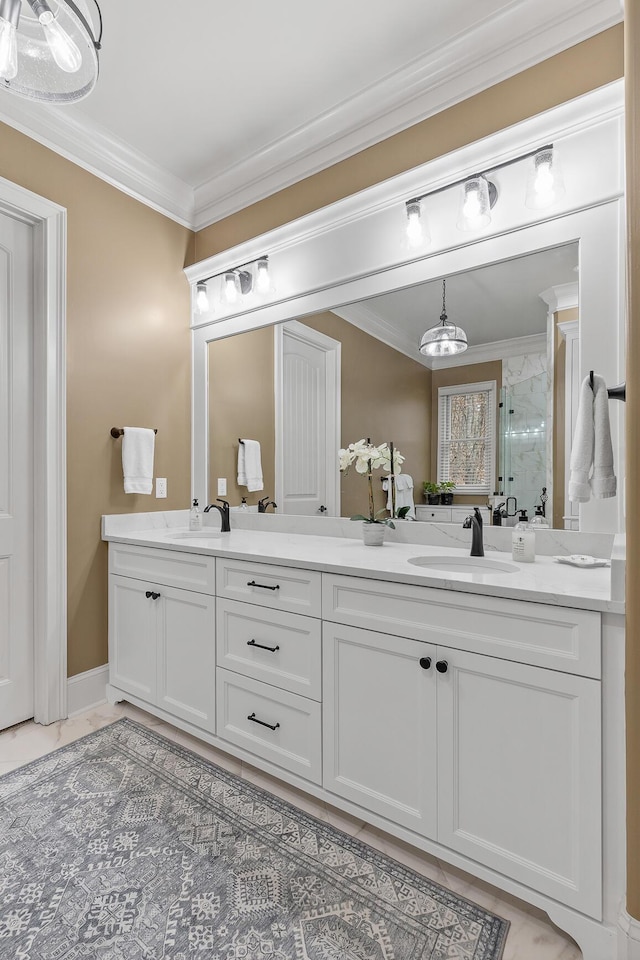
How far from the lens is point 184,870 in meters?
1.42

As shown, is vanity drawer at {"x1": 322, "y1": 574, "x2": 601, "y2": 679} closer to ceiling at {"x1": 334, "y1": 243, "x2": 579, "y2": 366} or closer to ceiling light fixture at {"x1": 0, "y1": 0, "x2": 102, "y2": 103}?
ceiling at {"x1": 334, "y1": 243, "x2": 579, "y2": 366}

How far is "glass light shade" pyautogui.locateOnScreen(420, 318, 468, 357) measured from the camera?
204 cm

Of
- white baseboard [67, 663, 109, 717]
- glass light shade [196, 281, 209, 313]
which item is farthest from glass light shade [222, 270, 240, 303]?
white baseboard [67, 663, 109, 717]

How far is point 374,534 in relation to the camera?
81.2 inches

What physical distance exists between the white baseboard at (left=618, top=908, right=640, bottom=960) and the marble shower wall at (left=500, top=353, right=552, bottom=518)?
1.16m

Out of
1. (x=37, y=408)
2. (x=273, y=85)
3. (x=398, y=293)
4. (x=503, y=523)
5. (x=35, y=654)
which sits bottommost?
(x=35, y=654)

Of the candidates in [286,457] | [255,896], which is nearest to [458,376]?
[286,457]

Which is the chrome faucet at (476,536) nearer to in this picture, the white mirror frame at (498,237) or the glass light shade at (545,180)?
the white mirror frame at (498,237)

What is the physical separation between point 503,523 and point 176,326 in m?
2.12

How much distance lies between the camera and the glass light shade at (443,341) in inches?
80.1

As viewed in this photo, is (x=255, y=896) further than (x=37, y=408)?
No

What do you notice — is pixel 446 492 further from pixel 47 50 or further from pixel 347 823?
pixel 47 50

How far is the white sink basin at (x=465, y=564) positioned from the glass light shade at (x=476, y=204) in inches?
50.5

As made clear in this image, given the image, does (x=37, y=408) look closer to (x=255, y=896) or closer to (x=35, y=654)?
(x=35, y=654)
